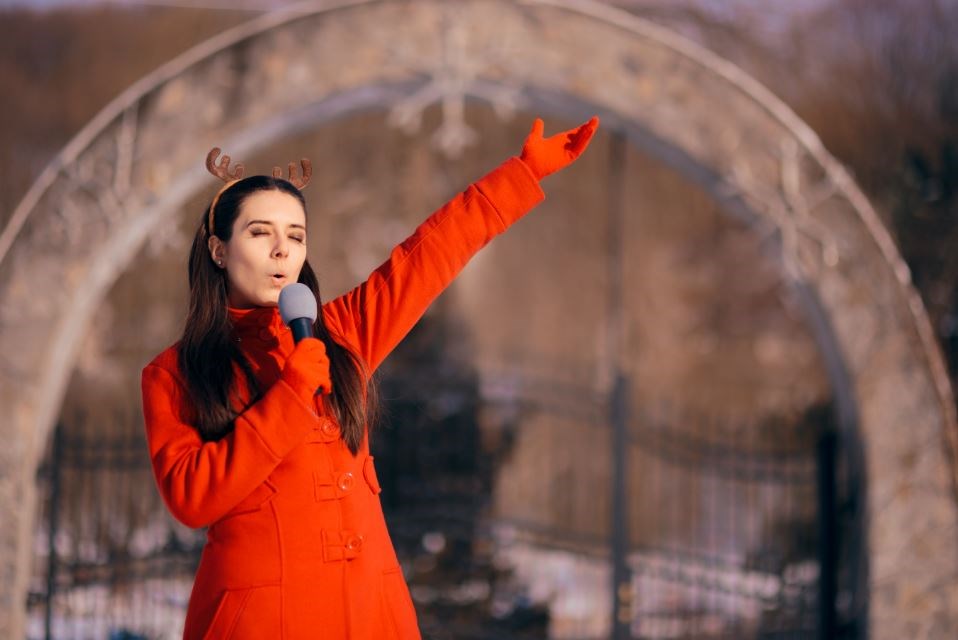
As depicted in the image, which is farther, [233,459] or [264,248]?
[264,248]

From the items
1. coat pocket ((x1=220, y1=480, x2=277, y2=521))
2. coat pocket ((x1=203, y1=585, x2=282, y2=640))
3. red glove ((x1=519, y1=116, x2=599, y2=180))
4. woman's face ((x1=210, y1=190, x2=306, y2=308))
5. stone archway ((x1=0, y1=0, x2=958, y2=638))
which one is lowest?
coat pocket ((x1=203, y1=585, x2=282, y2=640))

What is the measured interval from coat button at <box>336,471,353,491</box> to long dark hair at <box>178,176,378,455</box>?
5 centimetres

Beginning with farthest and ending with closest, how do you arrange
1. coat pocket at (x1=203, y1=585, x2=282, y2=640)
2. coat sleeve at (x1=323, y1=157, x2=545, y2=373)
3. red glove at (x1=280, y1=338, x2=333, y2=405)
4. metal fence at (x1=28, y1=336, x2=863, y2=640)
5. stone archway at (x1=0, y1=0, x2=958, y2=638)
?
metal fence at (x1=28, y1=336, x2=863, y2=640)
stone archway at (x1=0, y1=0, x2=958, y2=638)
coat sleeve at (x1=323, y1=157, x2=545, y2=373)
coat pocket at (x1=203, y1=585, x2=282, y2=640)
red glove at (x1=280, y1=338, x2=333, y2=405)

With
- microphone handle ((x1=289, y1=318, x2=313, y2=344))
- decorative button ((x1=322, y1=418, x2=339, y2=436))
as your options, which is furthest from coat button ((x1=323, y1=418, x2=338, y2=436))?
microphone handle ((x1=289, y1=318, x2=313, y2=344))

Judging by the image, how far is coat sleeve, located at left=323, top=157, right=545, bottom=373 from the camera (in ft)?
7.84

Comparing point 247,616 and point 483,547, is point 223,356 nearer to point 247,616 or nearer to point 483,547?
point 247,616

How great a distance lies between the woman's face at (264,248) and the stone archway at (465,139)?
2680 mm

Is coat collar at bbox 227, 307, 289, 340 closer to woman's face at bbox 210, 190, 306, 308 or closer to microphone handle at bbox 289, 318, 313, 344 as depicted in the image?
woman's face at bbox 210, 190, 306, 308

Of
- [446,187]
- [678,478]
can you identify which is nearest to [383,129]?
[446,187]

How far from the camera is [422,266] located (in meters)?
2.39

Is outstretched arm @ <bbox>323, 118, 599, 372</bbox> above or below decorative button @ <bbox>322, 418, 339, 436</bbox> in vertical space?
above

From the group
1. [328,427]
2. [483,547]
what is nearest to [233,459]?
[328,427]

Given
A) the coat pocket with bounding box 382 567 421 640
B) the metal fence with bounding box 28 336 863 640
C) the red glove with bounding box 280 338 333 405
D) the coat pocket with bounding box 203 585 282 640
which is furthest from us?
the metal fence with bounding box 28 336 863 640

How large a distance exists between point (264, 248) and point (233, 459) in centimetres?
42
